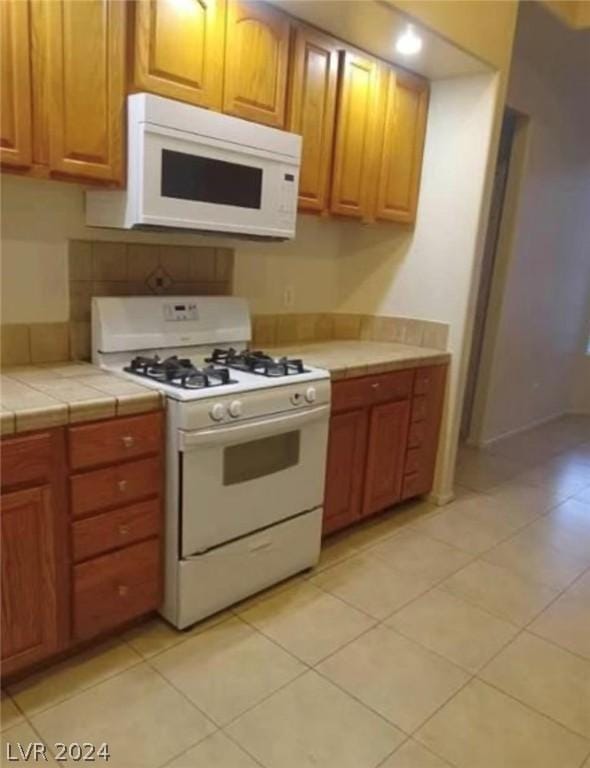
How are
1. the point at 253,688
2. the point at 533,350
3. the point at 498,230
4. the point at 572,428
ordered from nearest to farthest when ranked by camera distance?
the point at 253,688, the point at 498,230, the point at 533,350, the point at 572,428

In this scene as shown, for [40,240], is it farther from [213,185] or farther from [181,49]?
[181,49]

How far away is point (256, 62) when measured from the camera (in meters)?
2.25

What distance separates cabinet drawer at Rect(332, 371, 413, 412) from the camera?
2.55m

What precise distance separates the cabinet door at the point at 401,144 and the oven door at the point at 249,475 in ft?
4.29

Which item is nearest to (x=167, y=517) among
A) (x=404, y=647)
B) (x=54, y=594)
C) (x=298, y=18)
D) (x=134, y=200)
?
(x=54, y=594)

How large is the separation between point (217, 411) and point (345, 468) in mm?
954

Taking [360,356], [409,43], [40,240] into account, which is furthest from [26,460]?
[409,43]

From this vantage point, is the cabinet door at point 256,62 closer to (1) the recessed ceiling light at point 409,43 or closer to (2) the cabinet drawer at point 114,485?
(1) the recessed ceiling light at point 409,43

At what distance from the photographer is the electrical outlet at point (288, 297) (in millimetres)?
3102

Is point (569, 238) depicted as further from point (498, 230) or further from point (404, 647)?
point (404, 647)

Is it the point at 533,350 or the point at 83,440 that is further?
the point at 533,350

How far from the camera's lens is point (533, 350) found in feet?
15.6

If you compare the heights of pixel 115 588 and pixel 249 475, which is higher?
pixel 249 475

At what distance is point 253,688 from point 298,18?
2491 mm
